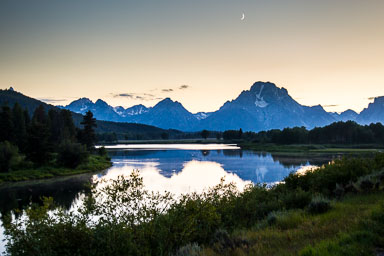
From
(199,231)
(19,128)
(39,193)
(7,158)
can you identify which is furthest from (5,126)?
(199,231)

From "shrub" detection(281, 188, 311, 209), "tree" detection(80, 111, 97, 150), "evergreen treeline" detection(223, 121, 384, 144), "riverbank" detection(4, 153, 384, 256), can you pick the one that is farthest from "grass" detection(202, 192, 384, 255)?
"evergreen treeline" detection(223, 121, 384, 144)

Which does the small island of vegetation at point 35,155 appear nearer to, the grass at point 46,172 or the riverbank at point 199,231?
the grass at point 46,172

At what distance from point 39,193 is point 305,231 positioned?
42.1 metres

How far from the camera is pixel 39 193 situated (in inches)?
1724

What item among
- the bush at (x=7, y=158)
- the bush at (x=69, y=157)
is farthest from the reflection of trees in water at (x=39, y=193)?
the bush at (x=69, y=157)

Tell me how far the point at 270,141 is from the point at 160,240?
179 m

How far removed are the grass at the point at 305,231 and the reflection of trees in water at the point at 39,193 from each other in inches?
1132

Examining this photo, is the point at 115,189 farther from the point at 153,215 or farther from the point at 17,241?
the point at 17,241

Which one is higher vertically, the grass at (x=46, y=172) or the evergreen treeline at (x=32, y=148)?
the evergreen treeline at (x=32, y=148)

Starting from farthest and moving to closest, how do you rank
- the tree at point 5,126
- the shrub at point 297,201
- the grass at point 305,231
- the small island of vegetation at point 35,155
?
the tree at point 5,126 → the small island of vegetation at point 35,155 → the shrub at point 297,201 → the grass at point 305,231

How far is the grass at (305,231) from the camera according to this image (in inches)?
368

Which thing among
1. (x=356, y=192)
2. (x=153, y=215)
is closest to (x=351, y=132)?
(x=356, y=192)

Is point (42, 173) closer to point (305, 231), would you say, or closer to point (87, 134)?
point (87, 134)

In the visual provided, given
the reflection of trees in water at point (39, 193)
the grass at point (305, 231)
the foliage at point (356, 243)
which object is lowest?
the reflection of trees in water at point (39, 193)
